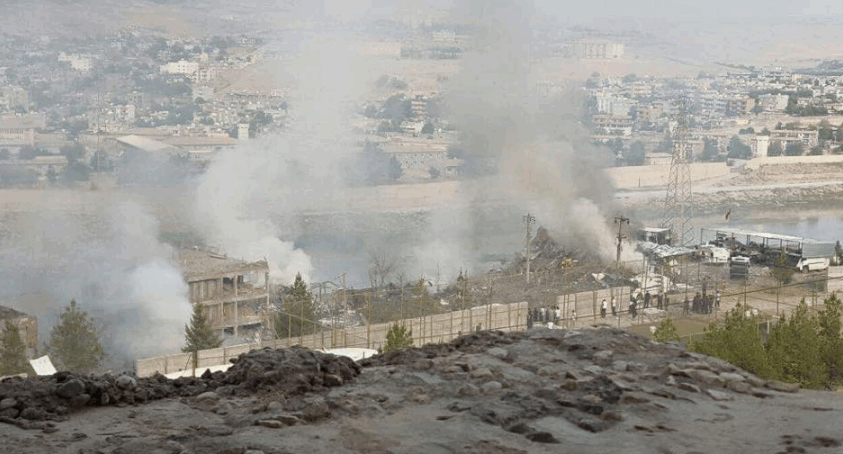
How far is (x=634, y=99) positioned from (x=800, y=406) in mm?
39425

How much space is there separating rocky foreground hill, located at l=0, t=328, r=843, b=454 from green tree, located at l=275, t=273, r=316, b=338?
10.6m

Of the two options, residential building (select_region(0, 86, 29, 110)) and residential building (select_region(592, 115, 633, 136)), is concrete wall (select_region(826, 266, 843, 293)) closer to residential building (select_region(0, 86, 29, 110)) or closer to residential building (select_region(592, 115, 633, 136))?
residential building (select_region(592, 115, 633, 136))

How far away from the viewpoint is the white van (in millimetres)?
24391

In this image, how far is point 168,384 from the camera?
280 inches

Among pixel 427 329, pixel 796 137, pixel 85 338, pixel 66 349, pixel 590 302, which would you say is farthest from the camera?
pixel 796 137

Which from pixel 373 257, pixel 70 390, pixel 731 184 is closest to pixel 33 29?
pixel 373 257

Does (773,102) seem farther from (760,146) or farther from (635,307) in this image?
(635,307)

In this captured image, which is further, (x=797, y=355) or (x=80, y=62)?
(x=80, y=62)

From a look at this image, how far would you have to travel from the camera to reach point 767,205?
38344 millimetres

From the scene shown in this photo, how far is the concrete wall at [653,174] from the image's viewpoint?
37031mm

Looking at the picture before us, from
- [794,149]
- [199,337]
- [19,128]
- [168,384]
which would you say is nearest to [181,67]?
[19,128]

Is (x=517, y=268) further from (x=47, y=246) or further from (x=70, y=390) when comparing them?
(x=70, y=390)

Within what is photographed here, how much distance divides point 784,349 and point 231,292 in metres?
12.1

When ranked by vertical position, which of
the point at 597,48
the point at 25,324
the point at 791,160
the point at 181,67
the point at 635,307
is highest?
the point at 597,48
